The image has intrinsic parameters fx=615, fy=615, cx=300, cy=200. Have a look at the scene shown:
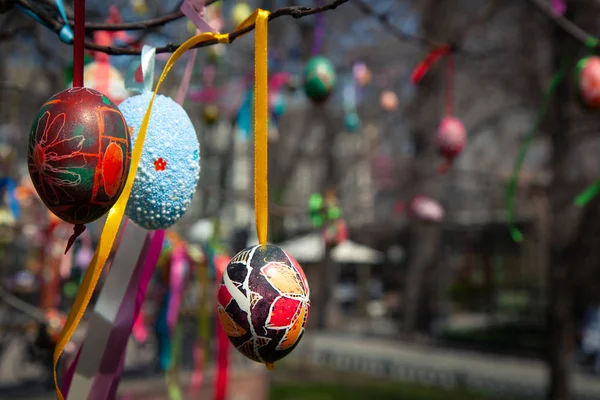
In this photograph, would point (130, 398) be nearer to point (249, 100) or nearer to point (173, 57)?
point (249, 100)

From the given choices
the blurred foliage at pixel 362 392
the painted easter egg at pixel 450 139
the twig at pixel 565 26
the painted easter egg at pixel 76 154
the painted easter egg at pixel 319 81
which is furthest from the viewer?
the blurred foliage at pixel 362 392

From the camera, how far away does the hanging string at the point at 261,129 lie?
56.4 inches

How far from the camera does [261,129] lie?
4.72 feet

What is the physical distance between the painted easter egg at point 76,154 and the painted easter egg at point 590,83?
7.81 ft

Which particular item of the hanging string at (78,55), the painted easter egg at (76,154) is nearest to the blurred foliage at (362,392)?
the hanging string at (78,55)

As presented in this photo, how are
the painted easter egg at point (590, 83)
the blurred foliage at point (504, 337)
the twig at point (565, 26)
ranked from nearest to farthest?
the twig at point (565, 26)
the painted easter egg at point (590, 83)
the blurred foliage at point (504, 337)

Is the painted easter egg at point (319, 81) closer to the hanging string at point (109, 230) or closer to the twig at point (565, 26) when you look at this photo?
the twig at point (565, 26)

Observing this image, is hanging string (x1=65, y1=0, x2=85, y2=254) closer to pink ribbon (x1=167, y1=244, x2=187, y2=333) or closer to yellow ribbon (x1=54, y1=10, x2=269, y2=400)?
yellow ribbon (x1=54, y1=10, x2=269, y2=400)

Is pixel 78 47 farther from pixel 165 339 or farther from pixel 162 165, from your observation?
pixel 165 339

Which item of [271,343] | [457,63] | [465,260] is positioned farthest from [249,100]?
[465,260]

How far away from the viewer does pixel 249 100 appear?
14.1 feet

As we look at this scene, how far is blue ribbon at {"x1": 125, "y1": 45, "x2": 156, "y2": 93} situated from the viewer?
5.62 ft

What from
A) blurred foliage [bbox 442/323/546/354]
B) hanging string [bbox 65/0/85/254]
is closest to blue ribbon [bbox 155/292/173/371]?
hanging string [bbox 65/0/85/254]

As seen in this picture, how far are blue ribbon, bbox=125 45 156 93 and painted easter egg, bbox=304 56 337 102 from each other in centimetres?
191
